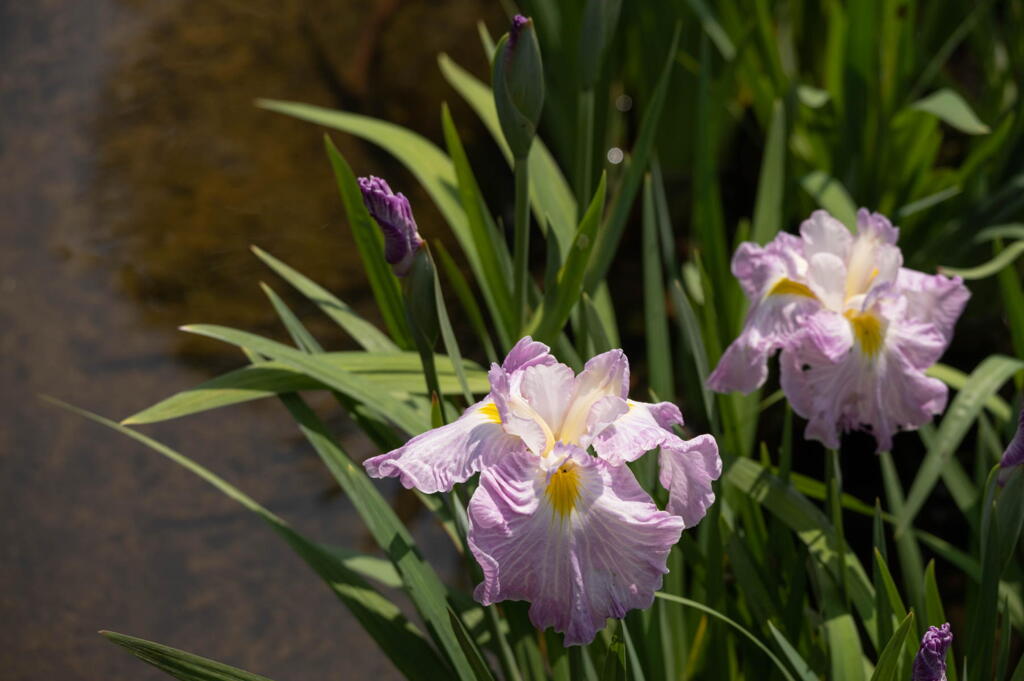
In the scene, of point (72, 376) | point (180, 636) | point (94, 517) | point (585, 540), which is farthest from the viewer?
point (72, 376)

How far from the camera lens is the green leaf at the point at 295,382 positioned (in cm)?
126

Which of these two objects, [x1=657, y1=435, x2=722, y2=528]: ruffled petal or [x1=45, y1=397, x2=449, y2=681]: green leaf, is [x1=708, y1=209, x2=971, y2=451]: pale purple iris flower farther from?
[x1=45, y1=397, x2=449, y2=681]: green leaf

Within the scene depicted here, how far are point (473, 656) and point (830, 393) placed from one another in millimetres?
517

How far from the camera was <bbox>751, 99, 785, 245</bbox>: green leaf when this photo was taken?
1.75 metres

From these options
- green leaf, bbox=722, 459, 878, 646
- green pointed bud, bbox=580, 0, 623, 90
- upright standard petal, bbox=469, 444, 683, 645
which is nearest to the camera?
upright standard petal, bbox=469, 444, 683, 645

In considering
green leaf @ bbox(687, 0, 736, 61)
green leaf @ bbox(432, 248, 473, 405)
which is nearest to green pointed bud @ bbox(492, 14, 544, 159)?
green leaf @ bbox(432, 248, 473, 405)

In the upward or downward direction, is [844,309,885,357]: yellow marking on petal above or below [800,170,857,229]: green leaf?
above

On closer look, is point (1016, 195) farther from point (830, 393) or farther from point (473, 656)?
point (473, 656)

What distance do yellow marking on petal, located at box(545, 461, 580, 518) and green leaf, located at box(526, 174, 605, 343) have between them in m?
0.45

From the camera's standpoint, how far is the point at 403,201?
1.06 meters

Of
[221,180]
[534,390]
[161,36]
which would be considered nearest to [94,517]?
[221,180]

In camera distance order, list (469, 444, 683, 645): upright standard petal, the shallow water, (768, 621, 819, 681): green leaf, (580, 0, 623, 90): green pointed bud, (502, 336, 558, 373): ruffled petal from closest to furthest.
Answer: (469, 444, 683, 645): upright standard petal < (502, 336, 558, 373): ruffled petal < (768, 621, 819, 681): green leaf < (580, 0, 623, 90): green pointed bud < the shallow water

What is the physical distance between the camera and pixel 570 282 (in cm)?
135

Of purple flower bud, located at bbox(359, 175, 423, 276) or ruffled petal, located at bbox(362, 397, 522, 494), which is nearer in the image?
ruffled petal, located at bbox(362, 397, 522, 494)
